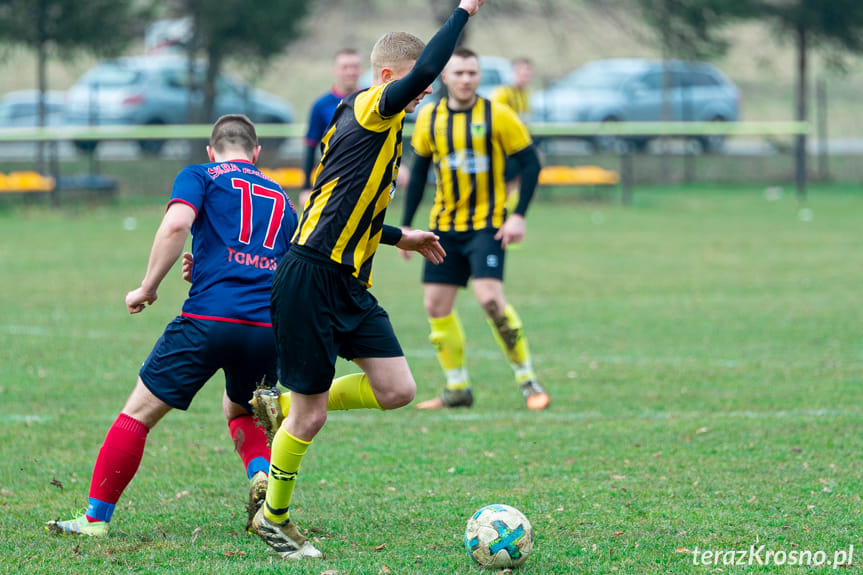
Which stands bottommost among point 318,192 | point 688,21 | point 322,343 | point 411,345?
point 411,345

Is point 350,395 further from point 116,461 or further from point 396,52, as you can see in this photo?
point 396,52

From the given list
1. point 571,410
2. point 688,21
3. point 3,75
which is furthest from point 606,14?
Result: point 3,75

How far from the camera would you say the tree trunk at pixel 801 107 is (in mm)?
25719

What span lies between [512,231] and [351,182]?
3053mm

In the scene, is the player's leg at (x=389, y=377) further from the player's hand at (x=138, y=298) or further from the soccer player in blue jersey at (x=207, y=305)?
the player's hand at (x=138, y=298)

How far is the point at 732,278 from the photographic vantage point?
12.8 meters

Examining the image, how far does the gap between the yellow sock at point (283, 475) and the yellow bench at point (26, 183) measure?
18.6 meters

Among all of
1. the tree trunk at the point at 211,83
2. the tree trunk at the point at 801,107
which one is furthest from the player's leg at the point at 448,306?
the tree trunk at the point at 801,107

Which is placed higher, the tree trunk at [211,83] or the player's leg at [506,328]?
the tree trunk at [211,83]

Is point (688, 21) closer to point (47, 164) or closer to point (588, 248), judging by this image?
point (588, 248)

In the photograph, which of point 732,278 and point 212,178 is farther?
point 732,278

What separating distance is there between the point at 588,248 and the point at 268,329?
1208 cm

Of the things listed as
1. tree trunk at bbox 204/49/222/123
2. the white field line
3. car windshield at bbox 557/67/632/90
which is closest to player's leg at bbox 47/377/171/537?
the white field line

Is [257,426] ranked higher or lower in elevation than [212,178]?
lower
